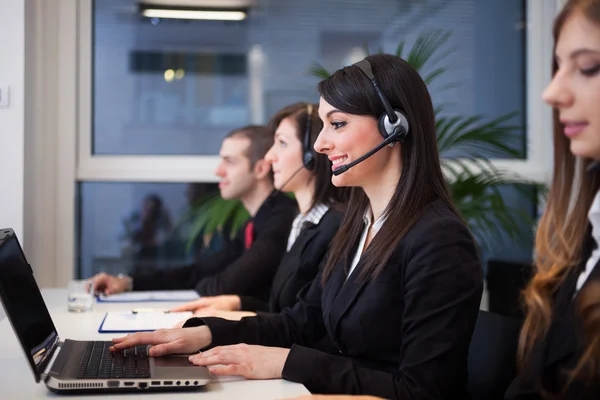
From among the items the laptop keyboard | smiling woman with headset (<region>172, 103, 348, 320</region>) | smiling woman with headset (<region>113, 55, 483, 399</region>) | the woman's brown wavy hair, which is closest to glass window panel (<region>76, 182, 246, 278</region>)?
smiling woman with headset (<region>172, 103, 348, 320</region>)

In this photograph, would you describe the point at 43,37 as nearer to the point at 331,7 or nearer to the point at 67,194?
the point at 67,194

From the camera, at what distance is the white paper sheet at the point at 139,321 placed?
1.96m

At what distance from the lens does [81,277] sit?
3920mm

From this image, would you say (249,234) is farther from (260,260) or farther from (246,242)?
(260,260)

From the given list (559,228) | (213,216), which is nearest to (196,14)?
(213,216)

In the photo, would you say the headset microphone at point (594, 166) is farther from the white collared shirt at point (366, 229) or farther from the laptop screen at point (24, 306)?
the laptop screen at point (24, 306)

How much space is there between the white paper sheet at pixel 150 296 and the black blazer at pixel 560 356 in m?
1.72

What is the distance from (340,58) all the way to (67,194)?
1.58 meters

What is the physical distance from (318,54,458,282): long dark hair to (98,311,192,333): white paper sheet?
1.82 feet

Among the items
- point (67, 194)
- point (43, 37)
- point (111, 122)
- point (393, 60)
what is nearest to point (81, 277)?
point (67, 194)

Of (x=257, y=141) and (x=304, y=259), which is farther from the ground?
(x=257, y=141)

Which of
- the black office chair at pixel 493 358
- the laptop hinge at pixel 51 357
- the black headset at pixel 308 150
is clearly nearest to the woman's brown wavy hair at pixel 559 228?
the black office chair at pixel 493 358

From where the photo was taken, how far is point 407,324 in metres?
1.46

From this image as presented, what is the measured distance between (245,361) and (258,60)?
9.01ft
